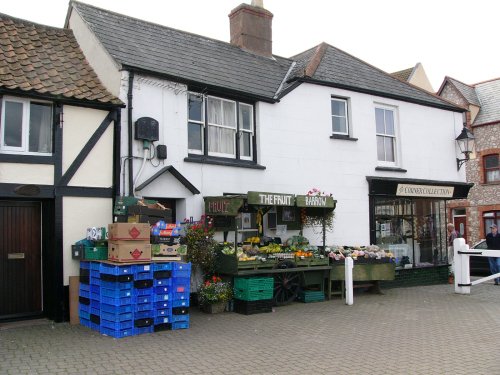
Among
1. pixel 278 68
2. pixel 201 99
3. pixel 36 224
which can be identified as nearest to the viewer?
pixel 36 224

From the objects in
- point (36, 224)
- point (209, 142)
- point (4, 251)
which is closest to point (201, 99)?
point (209, 142)

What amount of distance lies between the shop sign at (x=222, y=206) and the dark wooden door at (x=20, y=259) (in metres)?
3.42

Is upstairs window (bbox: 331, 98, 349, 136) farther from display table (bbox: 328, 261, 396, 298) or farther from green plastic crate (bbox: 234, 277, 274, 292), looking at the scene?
green plastic crate (bbox: 234, 277, 274, 292)

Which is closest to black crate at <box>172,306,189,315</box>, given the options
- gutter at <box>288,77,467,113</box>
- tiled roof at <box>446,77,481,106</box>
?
gutter at <box>288,77,467,113</box>

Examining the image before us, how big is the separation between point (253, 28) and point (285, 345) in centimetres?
1004

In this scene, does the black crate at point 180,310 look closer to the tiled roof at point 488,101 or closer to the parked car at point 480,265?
the parked car at point 480,265

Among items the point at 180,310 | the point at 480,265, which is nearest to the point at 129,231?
the point at 180,310

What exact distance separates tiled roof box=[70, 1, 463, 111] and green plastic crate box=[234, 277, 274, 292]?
4465 mm

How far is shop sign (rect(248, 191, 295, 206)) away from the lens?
1041 centimetres

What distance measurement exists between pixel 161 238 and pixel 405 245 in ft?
29.5

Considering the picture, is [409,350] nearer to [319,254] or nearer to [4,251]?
[319,254]

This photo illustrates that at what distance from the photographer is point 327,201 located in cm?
1180

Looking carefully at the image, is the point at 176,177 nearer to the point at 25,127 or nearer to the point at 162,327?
the point at 25,127

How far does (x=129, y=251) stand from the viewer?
824 centimetres
